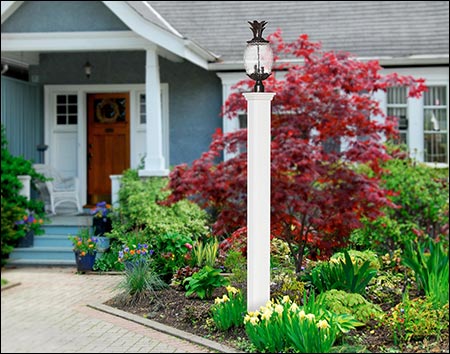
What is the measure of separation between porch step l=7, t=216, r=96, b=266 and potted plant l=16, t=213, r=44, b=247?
0.21ft

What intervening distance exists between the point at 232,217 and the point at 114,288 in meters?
2.07

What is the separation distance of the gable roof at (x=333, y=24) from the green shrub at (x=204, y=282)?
621 centimetres

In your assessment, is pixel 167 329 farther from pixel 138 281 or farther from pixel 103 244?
pixel 103 244

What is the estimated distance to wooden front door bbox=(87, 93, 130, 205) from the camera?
1093 cm

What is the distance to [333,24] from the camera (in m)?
11.0

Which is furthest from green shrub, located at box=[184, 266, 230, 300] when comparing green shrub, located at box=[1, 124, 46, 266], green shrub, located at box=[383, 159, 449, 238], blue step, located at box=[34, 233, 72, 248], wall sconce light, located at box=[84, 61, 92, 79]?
wall sconce light, located at box=[84, 61, 92, 79]

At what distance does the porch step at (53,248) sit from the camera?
390cm

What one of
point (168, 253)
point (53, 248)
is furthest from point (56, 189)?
point (168, 253)

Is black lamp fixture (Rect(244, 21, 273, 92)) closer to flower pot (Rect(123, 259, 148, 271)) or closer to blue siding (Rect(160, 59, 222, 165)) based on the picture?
flower pot (Rect(123, 259, 148, 271))

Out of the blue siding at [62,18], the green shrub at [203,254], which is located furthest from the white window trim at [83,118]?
the green shrub at [203,254]

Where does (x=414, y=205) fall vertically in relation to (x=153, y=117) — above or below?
below

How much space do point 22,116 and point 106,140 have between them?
1.35 m

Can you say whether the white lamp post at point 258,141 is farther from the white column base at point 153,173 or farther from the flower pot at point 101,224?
the white column base at point 153,173

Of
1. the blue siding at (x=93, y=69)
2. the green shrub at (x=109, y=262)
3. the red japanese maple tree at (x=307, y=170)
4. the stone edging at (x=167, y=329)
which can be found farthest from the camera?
the blue siding at (x=93, y=69)
